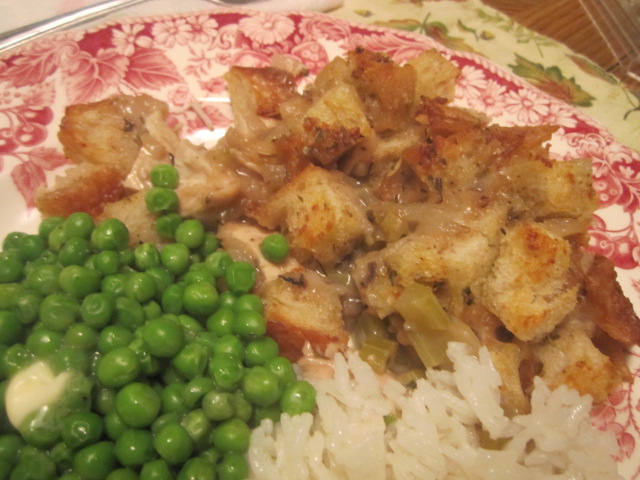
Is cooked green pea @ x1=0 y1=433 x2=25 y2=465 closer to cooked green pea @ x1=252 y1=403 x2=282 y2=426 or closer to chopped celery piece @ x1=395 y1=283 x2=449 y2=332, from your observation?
cooked green pea @ x1=252 y1=403 x2=282 y2=426

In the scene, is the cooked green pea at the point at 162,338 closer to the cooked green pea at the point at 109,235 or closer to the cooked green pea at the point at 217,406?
the cooked green pea at the point at 217,406

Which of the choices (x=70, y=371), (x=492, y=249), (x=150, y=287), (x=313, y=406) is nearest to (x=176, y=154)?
(x=150, y=287)

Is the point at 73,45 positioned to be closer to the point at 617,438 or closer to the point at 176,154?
the point at 176,154

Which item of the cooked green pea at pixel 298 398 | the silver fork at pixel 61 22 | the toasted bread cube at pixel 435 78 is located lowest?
the cooked green pea at pixel 298 398

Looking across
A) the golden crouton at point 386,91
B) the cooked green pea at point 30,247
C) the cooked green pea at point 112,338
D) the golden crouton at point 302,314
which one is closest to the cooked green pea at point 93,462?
the cooked green pea at point 112,338

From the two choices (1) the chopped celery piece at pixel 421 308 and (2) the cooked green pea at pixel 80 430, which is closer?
(2) the cooked green pea at pixel 80 430

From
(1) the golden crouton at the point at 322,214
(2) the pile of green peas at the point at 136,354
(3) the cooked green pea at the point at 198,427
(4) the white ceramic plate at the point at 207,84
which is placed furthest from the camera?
(4) the white ceramic plate at the point at 207,84

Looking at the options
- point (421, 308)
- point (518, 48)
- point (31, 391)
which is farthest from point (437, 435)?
point (518, 48)
